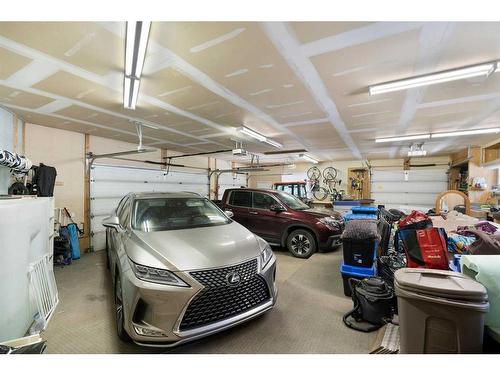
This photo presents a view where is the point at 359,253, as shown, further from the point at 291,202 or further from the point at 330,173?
the point at 330,173

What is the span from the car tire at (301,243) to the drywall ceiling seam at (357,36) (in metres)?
3.77

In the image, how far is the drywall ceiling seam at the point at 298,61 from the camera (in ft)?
6.39

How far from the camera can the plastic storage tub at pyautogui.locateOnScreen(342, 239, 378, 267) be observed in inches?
116

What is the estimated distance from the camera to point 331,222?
516cm

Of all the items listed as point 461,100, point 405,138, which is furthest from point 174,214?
point 405,138

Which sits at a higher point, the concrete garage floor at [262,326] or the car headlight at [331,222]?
the car headlight at [331,222]

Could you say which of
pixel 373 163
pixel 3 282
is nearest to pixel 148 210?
pixel 3 282

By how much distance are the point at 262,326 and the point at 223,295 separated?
0.75 m

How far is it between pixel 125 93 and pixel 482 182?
880 cm

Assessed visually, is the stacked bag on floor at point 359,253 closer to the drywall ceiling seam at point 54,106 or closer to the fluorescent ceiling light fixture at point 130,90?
the fluorescent ceiling light fixture at point 130,90

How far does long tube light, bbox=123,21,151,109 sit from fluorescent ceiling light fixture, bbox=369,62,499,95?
104 inches

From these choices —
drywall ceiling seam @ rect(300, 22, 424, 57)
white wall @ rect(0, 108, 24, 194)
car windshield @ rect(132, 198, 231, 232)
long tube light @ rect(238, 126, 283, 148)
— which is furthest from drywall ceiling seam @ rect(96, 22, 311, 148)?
white wall @ rect(0, 108, 24, 194)

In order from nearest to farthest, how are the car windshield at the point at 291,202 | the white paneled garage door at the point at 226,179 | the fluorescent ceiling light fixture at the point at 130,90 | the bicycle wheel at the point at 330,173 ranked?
the fluorescent ceiling light fixture at the point at 130,90, the car windshield at the point at 291,202, the white paneled garage door at the point at 226,179, the bicycle wheel at the point at 330,173

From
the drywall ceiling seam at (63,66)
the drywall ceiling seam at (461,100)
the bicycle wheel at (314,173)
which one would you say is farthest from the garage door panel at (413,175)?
the drywall ceiling seam at (63,66)
